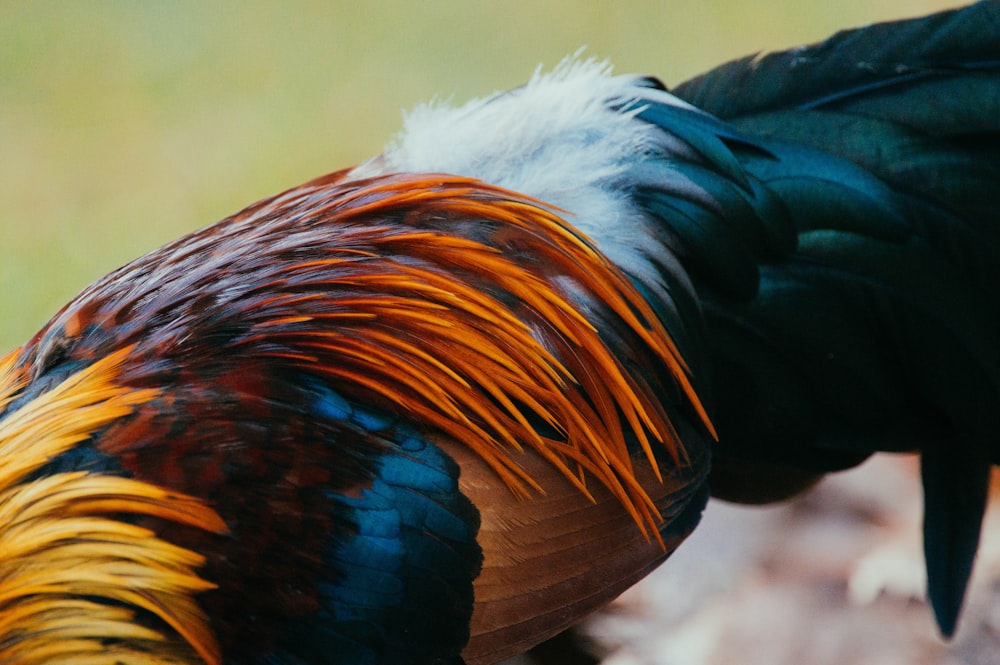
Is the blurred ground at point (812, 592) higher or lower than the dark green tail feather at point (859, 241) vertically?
lower

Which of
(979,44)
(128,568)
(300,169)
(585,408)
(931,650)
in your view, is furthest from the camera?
(300,169)

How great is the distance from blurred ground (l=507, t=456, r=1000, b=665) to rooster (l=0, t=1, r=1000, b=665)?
703 millimetres

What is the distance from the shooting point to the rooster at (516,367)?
1.35 meters

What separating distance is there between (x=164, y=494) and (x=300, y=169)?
3.16 m

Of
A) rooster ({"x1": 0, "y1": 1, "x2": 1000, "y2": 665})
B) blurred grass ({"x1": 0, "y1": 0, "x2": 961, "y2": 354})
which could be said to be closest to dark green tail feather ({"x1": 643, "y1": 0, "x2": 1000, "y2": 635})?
rooster ({"x1": 0, "y1": 1, "x2": 1000, "y2": 665})

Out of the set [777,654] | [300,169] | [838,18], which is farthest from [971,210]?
[838,18]

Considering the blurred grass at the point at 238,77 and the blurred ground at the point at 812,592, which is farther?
the blurred grass at the point at 238,77

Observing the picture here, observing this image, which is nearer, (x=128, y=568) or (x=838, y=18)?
(x=128, y=568)

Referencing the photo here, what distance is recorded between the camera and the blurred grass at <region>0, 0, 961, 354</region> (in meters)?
4.24

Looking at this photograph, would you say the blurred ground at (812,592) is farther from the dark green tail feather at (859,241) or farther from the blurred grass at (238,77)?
the blurred grass at (238,77)

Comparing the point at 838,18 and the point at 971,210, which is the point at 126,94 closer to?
the point at 838,18

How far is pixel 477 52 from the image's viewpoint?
4.82m

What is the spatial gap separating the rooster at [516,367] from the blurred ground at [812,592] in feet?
2.31

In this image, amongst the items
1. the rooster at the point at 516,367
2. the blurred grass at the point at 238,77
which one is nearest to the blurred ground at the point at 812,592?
the rooster at the point at 516,367
